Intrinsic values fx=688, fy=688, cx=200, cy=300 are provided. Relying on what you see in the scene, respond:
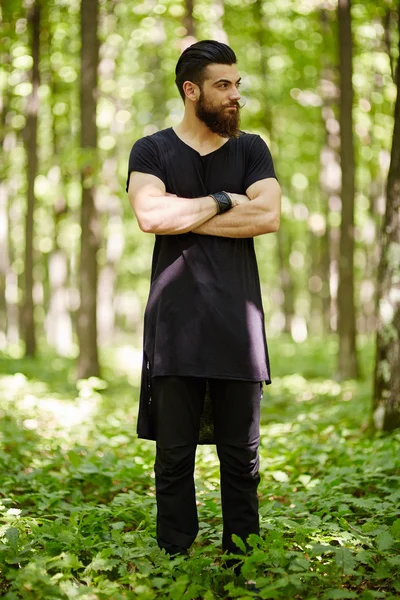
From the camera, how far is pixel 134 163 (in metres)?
3.74

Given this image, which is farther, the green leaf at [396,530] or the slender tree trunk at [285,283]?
the slender tree trunk at [285,283]

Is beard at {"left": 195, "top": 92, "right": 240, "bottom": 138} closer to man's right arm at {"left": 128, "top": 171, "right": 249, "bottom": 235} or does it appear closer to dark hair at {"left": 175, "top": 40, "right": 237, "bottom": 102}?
dark hair at {"left": 175, "top": 40, "right": 237, "bottom": 102}

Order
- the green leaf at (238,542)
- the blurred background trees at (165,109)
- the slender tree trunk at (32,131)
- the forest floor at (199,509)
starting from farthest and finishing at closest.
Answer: the slender tree trunk at (32,131) → the blurred background trees at (165,109) → the green leaf at (238,542) → the forest floor at (199,509)

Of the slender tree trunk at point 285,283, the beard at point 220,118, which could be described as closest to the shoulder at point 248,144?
the beard at point 220,118

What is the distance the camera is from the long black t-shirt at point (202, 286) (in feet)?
11.6

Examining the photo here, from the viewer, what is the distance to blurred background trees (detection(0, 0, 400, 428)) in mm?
12055

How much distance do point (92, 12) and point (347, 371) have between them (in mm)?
7739

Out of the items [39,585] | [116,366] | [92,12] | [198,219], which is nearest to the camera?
[39,585]

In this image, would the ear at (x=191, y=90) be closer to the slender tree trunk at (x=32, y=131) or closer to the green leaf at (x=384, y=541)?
the green leaf at (x=384, y=541)

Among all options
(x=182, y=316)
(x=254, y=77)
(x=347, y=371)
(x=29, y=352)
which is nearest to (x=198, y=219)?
(x=182, y=316)

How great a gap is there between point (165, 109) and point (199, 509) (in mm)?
14885

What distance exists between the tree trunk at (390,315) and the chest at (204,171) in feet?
11.0

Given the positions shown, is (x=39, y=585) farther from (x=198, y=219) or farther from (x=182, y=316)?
(x=198, y=219)

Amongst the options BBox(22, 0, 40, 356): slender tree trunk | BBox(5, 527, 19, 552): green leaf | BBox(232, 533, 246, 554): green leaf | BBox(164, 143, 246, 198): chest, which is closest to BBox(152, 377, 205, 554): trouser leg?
BBox(232, 533, 246, 554): green leaf
